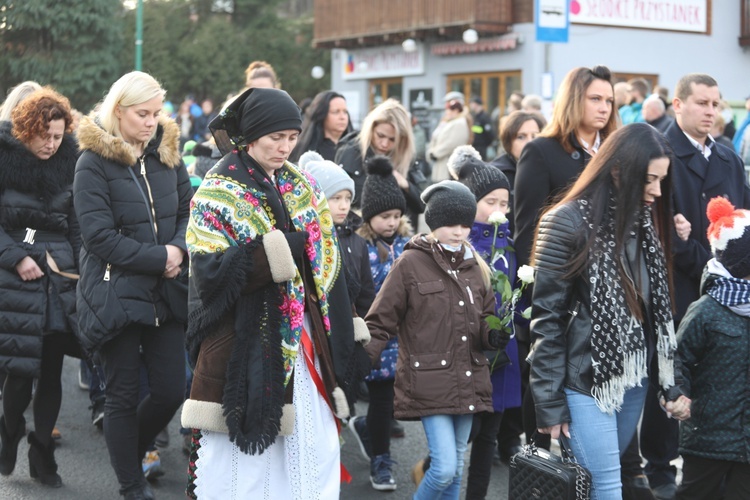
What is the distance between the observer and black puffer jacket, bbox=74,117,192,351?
5254 millimetres

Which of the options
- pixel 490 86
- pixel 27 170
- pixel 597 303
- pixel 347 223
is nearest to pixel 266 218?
pixel 597 303

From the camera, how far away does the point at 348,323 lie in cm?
431

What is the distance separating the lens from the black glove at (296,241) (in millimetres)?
4074

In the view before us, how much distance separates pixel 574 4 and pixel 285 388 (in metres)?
22.9

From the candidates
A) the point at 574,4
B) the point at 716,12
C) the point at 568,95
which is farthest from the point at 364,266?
the point at 716,12

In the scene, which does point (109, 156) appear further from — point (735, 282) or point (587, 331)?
point (735, 282)

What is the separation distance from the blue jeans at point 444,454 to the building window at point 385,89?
25.8 m

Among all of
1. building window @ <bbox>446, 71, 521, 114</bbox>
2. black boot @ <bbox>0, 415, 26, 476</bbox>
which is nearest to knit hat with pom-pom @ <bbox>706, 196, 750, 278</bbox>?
black boot @ <bbox>0, 415, 26, 476</bbox>

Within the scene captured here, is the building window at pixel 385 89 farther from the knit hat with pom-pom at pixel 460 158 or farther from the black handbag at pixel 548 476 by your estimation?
the black handbag at pixel 548 476

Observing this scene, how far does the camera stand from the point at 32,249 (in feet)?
19.6

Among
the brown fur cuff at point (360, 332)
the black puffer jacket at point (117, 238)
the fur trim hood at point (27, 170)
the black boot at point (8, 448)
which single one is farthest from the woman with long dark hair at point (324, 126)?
the brown fur cuff at point (360, 332)

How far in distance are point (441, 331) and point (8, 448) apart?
274 centimetres

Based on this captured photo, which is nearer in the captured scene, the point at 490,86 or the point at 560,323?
the point at 560,323

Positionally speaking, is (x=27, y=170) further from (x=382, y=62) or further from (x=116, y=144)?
(x=382, y=62)
